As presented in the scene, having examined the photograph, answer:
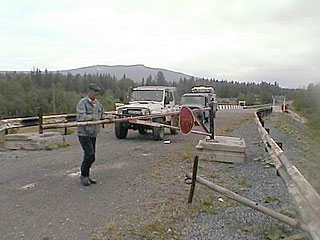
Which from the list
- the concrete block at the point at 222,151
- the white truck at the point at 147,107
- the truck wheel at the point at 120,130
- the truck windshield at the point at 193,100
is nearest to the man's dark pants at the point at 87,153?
the concrete block at the point at 222,151

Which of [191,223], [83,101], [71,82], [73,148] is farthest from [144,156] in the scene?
[71,82]

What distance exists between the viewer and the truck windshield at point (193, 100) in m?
25.5

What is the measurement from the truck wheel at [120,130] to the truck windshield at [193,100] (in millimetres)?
11673

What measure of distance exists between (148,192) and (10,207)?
7.76 ft

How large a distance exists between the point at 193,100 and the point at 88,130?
1958cm

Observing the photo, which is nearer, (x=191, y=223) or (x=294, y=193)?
(x=294, y=193)

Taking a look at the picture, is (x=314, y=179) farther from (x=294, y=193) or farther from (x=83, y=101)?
(x=83, y=101)

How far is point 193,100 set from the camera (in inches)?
1012

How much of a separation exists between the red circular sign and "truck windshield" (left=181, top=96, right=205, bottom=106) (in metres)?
16.4

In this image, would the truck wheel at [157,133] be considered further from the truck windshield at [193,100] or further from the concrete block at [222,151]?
the truck windshield at [193,100]

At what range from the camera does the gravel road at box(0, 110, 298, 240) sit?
450 cm

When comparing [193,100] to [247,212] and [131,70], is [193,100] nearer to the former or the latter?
[247,212]

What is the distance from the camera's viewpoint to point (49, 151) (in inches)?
433

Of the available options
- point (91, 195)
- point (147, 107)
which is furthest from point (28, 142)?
point (91, 195)
